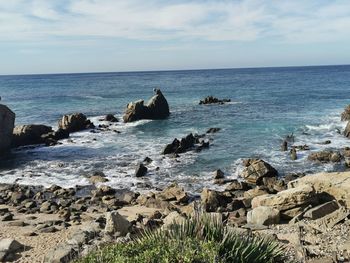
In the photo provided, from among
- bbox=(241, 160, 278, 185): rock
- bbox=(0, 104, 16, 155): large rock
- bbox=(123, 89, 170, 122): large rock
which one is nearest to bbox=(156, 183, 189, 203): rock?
bbox=(241, 160, 278, 185): rock

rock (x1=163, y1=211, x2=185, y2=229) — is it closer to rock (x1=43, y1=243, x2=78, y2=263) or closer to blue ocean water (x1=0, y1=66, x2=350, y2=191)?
rock (x1=43, y1=243, x2=78, y2=263)

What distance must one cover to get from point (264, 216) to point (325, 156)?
1590 cm

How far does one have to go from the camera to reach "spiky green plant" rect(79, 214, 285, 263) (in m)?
8.65

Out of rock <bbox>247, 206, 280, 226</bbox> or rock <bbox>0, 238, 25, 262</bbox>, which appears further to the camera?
rock <bbox>247, 206, 280, 226</bbox>

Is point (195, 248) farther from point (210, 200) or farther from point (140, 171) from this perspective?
point (140, 171)

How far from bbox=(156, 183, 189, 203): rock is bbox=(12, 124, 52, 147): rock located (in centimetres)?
2339

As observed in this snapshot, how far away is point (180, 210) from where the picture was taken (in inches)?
893

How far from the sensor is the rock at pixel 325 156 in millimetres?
32438

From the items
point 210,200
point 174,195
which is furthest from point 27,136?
point 210,200

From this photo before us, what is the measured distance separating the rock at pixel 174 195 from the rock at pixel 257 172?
553 cm

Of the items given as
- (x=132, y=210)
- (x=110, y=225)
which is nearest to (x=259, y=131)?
(x=132, y=210)

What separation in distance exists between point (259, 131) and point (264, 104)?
2451 centimetres

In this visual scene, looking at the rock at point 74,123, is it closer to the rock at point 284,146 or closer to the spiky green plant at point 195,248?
the rock at point 284,146

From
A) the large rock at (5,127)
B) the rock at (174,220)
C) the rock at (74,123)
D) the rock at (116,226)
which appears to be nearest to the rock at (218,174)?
the rock at (174,220)
